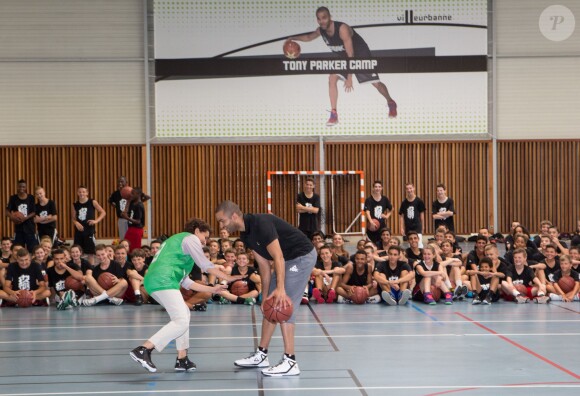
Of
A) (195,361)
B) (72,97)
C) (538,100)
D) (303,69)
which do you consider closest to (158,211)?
(72,97)

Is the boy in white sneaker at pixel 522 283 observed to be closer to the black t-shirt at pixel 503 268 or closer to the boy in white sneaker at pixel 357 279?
the black t-shirt at pixel 503 268

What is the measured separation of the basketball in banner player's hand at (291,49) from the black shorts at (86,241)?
841cm

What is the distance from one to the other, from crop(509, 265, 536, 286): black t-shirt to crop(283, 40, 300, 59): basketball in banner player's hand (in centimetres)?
1126

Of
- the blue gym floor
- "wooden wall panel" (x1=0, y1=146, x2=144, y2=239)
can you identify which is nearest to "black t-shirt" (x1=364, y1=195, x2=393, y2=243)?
the blue gym floor

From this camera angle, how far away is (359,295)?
14375mm

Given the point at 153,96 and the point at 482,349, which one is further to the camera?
the point at 153,96

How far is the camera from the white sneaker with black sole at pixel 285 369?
847 centimetres

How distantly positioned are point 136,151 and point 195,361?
50.9 ft

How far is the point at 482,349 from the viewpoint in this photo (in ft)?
32.4

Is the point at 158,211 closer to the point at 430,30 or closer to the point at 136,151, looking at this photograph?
the point at 136,151

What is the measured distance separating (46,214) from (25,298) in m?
4.58

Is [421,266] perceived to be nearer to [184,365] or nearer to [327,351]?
[327,351]

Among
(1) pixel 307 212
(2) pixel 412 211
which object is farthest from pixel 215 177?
(2) pixel 412 211

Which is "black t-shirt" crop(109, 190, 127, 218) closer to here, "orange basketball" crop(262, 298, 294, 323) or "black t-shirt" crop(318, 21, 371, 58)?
"black t-shirt" crop(318, 21, 371, 58)
